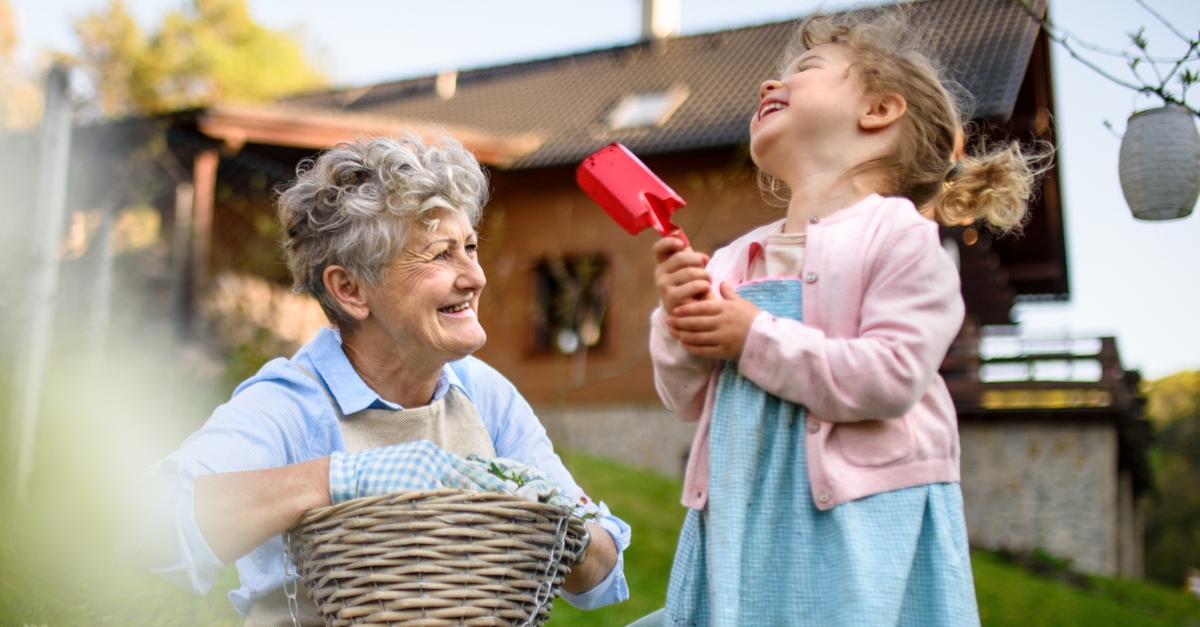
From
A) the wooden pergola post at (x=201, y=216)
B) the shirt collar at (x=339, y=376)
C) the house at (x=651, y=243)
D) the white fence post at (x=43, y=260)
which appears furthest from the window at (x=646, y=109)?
the shirt collar at (x=339, y=376)

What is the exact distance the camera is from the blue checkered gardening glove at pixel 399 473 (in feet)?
4.63

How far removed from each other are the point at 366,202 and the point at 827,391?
0.94 meters

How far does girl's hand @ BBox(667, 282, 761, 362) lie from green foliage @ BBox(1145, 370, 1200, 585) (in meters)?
24.9

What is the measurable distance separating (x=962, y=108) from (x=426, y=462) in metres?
1.14

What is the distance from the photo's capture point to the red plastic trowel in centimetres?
154

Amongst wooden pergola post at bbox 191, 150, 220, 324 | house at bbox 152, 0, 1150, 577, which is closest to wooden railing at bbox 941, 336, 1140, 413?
house at bbox 152, 0, 1150, 577

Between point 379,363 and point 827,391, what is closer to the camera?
point 827,391

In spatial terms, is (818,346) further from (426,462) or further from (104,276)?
(104,276)

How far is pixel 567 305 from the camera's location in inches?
423

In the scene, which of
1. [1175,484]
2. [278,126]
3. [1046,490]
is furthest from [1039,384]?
[1175,484]

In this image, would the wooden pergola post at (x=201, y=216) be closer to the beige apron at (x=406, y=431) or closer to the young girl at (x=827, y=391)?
the beige apron at (x=406, y=431)

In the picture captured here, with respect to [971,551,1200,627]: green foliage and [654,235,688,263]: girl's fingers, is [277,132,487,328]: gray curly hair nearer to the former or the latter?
[654,235,688,263]: girl's fingers

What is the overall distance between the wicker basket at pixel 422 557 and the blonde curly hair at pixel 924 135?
80cm

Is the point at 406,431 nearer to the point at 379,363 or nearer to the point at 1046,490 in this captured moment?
the point at 379,363
